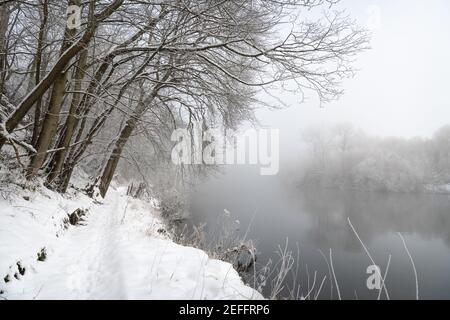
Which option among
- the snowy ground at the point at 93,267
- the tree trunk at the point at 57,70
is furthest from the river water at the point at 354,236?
the tree trunk at the point at 57,70

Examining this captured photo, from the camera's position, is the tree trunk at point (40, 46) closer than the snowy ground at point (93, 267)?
No

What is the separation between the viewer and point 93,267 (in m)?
3.34

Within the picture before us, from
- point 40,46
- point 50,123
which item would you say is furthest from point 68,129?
point 40,46

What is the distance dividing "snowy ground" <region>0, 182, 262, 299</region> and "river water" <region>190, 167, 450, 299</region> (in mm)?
2291

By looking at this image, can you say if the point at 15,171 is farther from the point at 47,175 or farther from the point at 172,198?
the point at 172,198

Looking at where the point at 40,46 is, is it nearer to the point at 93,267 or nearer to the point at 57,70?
the point at 57,70

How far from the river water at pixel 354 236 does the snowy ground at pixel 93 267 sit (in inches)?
90.2

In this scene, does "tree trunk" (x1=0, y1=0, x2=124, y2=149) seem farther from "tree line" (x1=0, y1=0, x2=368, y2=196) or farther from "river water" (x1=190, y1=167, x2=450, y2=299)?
"river water" (x1=190, y1=167, x2=450, y2=299)

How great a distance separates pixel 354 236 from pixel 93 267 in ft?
61.2

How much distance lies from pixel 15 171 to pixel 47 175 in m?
1.39

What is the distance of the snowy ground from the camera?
2.47 meters

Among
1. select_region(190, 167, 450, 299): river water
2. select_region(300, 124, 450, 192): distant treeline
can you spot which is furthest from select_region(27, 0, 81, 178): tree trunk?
select_region(300, 124, 450, 192): distant treeline

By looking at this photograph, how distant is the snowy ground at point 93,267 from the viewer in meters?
2.47

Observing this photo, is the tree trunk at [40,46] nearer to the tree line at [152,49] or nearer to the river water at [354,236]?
the tree line at [152,49]
